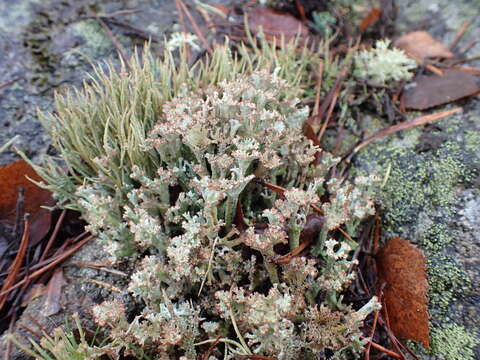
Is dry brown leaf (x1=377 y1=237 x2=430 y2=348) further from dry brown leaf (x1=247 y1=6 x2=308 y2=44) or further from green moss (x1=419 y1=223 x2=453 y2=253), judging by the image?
dry brown leaf (x1=247 y1=6 x2=308 y2=44)

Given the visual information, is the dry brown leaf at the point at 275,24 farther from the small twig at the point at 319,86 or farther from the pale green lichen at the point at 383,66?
the pale green lichen at the point at 383,66

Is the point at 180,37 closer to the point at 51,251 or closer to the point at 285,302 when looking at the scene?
the point at 51,251

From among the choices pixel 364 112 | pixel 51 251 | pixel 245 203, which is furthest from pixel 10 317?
pixel 364 112

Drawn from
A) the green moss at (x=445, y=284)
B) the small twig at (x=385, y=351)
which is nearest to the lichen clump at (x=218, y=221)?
the small twig at (x=385, y=351)

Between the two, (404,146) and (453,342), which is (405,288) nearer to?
(453,342)

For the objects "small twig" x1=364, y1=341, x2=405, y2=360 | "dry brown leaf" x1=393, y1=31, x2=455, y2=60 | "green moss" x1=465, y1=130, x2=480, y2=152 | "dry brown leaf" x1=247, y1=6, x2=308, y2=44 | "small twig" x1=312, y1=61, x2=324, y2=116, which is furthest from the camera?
"dry brown leaf" x1=247, y1=6, x2=308, y2=44

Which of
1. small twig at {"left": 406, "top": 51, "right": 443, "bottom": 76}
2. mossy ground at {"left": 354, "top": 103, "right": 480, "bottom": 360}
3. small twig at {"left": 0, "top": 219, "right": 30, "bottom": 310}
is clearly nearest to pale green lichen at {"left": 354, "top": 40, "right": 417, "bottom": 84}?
small twig at {"left": 406, "top": 51, "right": 443, "bottom": 76}
